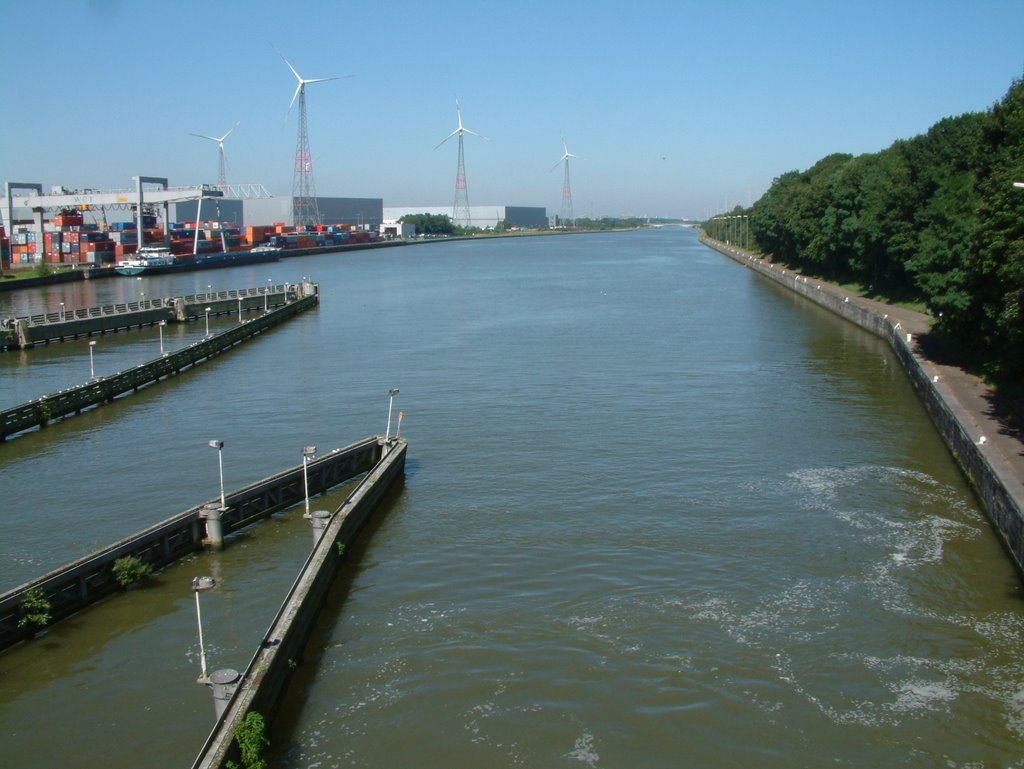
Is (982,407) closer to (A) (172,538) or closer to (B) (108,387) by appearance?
(A) (172,538)

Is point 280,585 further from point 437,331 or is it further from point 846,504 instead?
point 437,331

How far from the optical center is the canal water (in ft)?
26.7

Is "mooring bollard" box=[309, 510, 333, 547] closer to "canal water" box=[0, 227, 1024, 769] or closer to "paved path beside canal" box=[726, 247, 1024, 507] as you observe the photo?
"canal water" box=[0, 227, 1024, 769]

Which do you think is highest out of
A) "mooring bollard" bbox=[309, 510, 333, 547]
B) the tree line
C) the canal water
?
the tree line

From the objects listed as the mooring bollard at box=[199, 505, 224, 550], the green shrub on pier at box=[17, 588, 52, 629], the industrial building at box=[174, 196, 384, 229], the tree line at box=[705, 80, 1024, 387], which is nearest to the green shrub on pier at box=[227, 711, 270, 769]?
the green shrub on pier at box=[17, 588, 52, 629]

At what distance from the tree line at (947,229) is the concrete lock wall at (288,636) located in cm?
1048

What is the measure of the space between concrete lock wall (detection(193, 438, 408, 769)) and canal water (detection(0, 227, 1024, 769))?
0.28 m

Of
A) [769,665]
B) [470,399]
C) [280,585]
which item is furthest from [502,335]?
[769,665]

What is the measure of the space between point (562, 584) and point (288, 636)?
11.2 feet

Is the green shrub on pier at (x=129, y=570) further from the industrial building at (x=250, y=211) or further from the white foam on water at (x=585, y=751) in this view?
the industrial building at (x=250, y=211)

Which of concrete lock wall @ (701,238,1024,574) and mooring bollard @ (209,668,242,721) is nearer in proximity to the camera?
mooring bollard @ (209,668,242,721)

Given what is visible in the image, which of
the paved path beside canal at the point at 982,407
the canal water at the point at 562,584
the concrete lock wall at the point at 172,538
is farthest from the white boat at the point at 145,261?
the concrete lock wall at the point at 172,538

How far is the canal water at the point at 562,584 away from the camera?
813cm

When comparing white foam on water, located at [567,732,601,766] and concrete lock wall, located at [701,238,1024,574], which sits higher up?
concrete lock wall, located at [701,238,1024,574]
